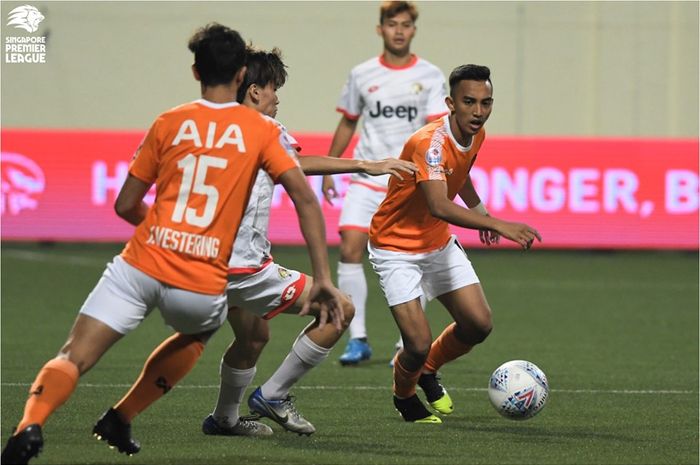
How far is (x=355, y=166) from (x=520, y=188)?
11433mm

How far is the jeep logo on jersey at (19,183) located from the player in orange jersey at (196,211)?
471 inches

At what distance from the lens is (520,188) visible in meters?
17.0

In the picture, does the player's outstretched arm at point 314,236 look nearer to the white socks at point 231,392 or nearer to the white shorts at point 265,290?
the white shorts at point 265,290

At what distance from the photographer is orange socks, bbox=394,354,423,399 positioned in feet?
22.4

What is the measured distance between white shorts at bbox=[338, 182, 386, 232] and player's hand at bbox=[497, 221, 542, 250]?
3.17 meters

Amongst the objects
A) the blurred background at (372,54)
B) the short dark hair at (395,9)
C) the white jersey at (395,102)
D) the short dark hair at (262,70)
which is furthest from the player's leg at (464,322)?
the blurred background at (372,54)

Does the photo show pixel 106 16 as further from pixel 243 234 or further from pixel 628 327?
pixel 243 234

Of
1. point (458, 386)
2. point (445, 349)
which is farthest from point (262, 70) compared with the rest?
point (458, 386)

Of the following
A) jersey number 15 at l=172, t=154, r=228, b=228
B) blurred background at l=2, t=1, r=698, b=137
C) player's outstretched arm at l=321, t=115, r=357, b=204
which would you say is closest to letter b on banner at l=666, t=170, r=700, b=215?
blurred background at l=2, t=1, r=698, b=137

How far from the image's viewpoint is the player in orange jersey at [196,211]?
504 cm

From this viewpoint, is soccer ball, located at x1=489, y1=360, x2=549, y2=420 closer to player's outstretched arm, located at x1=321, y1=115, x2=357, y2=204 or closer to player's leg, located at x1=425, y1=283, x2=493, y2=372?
player's leg, located at x1=425, y1=283, x2=493, y2=372

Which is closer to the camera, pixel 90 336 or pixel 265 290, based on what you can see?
pixel 90 336

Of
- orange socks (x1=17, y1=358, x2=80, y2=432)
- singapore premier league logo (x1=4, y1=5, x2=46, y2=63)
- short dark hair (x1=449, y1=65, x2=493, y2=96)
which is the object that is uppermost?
singapore premier league logo (x1=4, y1=5, x2=46, y2=63)

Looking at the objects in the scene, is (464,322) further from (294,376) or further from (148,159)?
(148,159)
